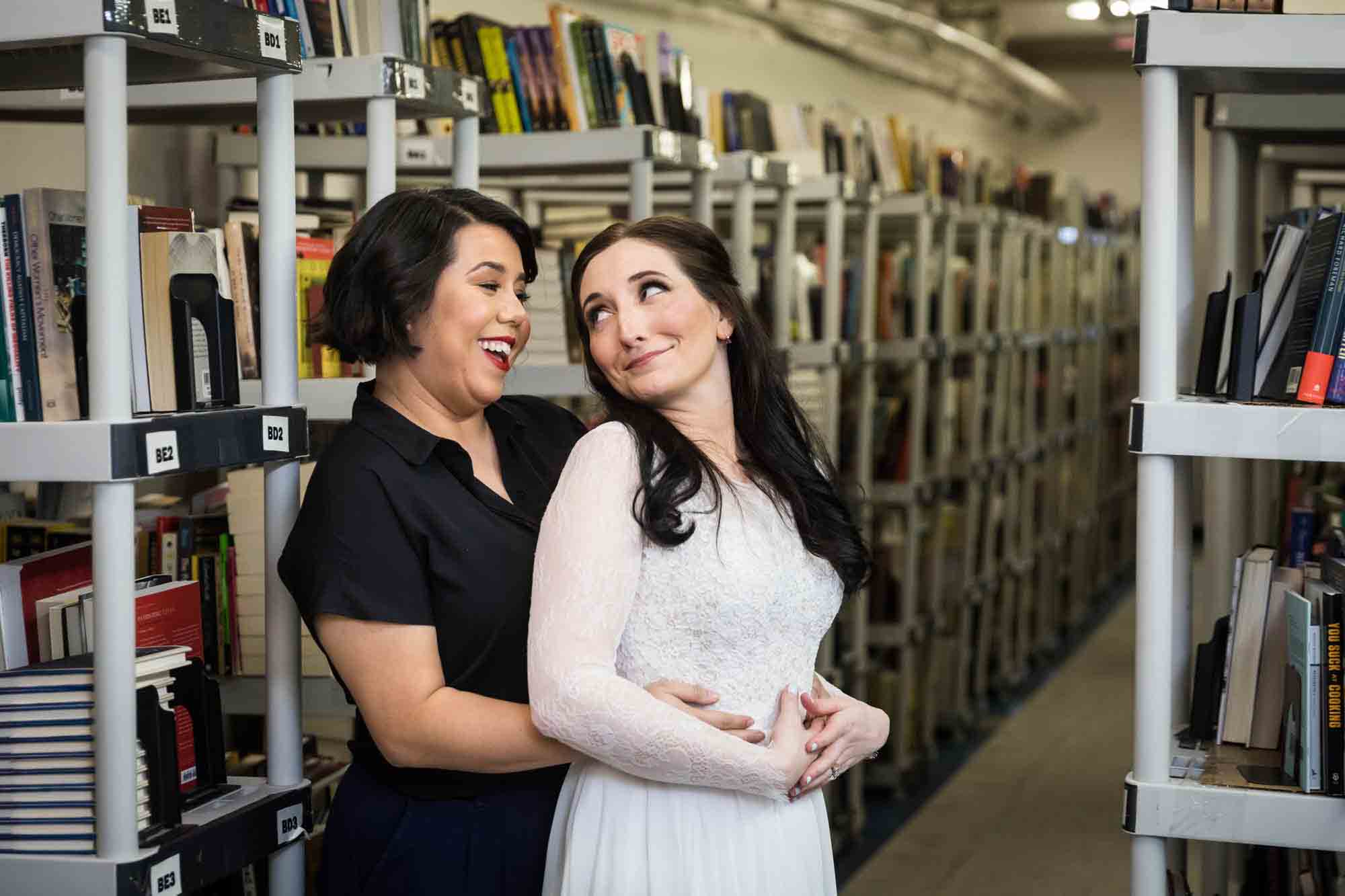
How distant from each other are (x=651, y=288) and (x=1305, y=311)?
0.91m

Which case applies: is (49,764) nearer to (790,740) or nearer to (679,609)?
(679,609)

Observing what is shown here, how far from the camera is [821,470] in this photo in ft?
6.43

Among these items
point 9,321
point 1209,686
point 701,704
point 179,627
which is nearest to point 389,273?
point 9,321

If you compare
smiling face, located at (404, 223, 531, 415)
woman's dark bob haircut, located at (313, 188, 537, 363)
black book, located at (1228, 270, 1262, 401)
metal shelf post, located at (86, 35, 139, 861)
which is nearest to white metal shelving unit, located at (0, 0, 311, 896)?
metal shelf post, located at (86, 35, 139, 861)

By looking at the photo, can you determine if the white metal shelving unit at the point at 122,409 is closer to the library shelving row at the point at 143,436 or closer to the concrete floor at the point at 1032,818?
the library shelving row at the point at 143,436

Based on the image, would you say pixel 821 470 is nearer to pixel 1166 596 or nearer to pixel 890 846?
pixel 1166 596

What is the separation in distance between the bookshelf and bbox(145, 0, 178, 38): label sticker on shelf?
3.81 ft

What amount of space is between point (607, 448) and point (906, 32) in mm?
8884

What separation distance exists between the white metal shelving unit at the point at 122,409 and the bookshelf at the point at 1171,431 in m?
1.11

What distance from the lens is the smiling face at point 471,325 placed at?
6.38 ft

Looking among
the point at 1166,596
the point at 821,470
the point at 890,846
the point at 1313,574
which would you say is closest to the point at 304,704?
the point at 821,470

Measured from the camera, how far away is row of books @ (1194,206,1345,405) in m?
1.98

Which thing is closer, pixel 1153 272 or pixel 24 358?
pixel 24 358

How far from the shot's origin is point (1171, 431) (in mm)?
1948
